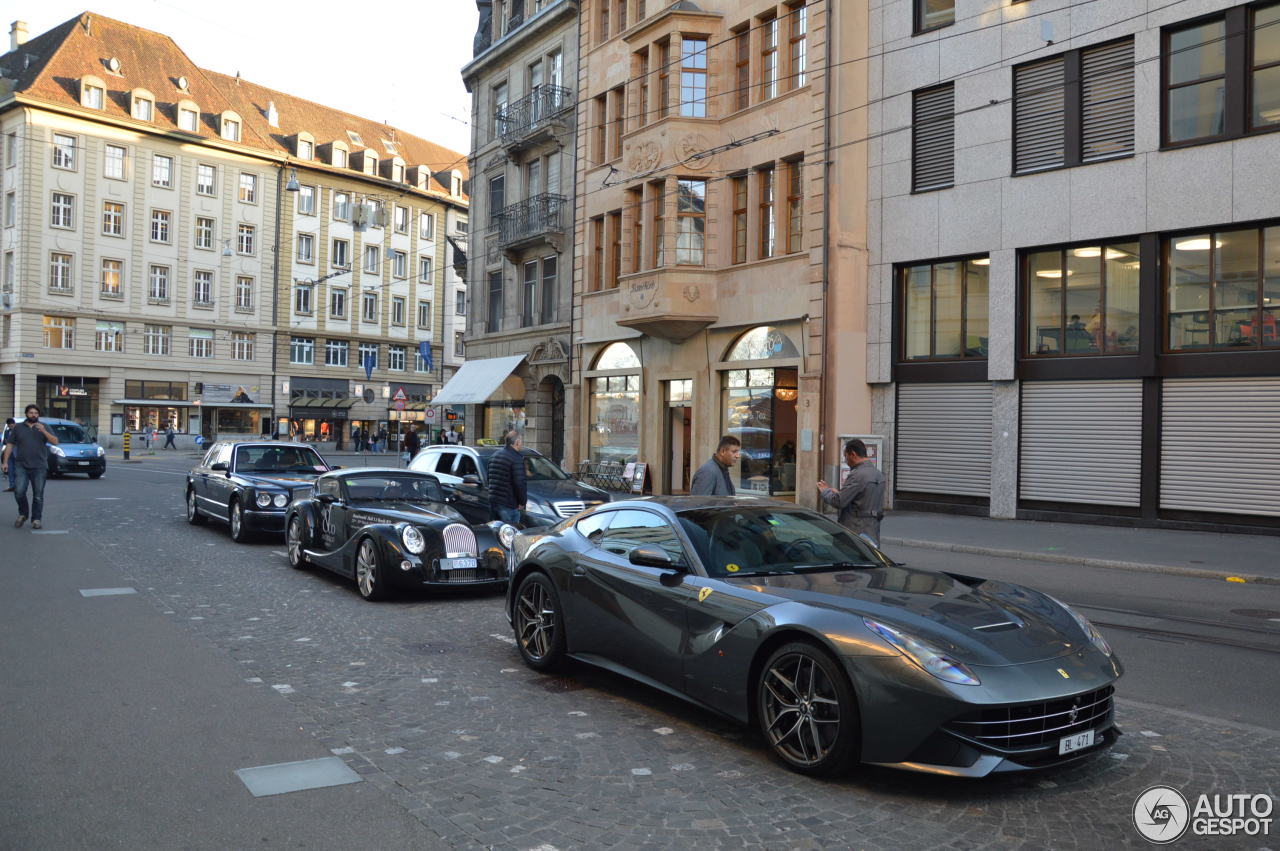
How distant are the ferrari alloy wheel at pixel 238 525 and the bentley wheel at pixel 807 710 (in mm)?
10908

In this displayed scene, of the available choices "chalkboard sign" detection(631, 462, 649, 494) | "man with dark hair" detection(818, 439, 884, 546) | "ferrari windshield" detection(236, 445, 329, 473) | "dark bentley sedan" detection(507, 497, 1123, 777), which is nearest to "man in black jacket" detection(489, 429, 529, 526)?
"man with dark hair" detection(818, 439, 884, 546)

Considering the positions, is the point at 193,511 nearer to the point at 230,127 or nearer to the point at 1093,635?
the point at 1093,635

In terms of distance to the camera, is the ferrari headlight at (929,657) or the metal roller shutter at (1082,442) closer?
the ferrari headlight at (929,657)

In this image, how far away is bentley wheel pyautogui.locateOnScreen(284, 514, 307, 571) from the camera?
38.0 ft

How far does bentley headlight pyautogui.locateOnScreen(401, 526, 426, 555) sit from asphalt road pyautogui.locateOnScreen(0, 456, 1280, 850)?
0.66 meters

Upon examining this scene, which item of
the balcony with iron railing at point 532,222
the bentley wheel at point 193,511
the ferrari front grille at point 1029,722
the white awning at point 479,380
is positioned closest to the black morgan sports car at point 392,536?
the bentley wheel at point 193,511

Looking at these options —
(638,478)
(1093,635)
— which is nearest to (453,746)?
(1093,635)

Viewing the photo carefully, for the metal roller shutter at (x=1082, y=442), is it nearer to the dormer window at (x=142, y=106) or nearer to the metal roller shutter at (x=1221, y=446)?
the metal roller shutter at (x=1221, y=446)

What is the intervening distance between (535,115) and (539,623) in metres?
28.3

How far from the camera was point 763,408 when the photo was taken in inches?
945

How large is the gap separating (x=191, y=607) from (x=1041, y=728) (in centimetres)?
761

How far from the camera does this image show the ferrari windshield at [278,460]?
50.8ft

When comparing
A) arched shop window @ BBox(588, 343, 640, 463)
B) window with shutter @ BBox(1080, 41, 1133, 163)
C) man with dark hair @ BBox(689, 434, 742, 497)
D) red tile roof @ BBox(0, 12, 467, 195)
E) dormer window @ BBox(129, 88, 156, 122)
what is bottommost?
man with dark hair @ BBox(689, 434, 742, 497)

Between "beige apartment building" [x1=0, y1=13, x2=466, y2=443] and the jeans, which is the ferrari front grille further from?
"beige apartment building" [x1=0, y1=13, x2=466, y2=443]
